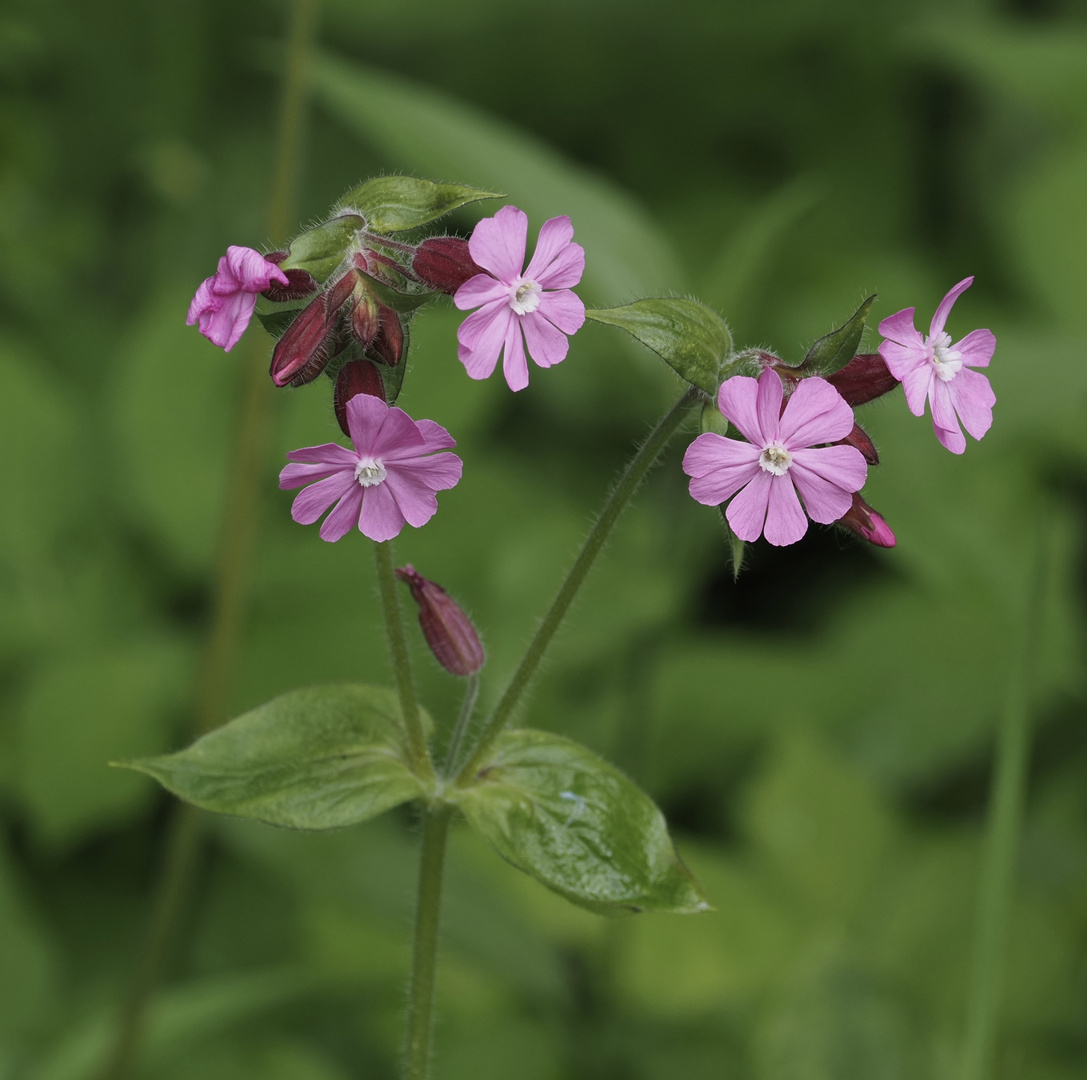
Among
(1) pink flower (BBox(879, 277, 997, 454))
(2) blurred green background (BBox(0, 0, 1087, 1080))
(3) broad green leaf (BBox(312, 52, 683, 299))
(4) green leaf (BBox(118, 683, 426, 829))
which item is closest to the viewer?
(1) pink flower (BBox(879, 277, 997, 454))

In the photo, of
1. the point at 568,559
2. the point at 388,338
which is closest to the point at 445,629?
the point at 388,338

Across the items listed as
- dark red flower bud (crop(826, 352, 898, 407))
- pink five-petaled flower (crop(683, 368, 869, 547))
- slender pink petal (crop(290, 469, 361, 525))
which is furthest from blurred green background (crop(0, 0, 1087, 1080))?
slender pink petal (crop(290, 469, 361, 525))

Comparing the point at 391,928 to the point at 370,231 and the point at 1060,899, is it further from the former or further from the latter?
the point at 370,231

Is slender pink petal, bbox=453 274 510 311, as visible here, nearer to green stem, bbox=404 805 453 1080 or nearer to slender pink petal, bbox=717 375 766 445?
slender pink petal, bbox=717 375 766 445

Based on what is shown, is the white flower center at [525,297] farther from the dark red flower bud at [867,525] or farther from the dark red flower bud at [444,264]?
the dark red flower bud at [867,525]

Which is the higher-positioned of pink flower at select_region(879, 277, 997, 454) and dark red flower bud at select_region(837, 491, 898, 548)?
pink flower at select_region(879, 277, 997, 454)

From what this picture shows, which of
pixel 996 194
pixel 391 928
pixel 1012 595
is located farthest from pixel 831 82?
pixel 391 928
